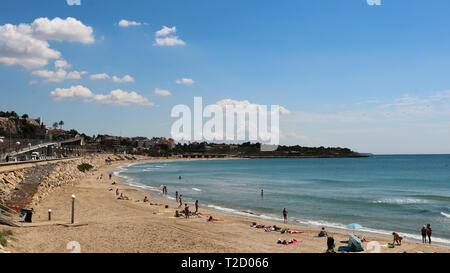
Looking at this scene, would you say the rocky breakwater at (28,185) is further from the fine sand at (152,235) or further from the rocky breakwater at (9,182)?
the fine sand at (152,235)

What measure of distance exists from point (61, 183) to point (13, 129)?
251ft

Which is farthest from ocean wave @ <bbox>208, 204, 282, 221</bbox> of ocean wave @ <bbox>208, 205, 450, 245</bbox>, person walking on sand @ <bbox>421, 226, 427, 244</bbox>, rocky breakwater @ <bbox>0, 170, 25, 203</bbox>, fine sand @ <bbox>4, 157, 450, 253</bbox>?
rocky breakwater @ <bbox>0, 170, 25, 203</bbox>

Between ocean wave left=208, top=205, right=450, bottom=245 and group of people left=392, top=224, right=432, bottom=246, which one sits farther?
ocean wave left=208, top=205, right=450, bottom=245

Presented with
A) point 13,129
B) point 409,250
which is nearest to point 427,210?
point 409,250

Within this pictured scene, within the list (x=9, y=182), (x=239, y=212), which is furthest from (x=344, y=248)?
(x=9, y=182)

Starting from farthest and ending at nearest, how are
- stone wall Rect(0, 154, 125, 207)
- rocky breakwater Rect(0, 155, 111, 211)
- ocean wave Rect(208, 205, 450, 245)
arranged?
stone wall Rect(0, 154, 125, 207), rocky breakwater Rect(0, 155, 111, 211), ocean wave Rect(208, 205, 450, 245)

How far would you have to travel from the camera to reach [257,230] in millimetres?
19266

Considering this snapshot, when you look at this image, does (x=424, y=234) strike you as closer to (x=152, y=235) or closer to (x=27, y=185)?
(x=152, y=235)

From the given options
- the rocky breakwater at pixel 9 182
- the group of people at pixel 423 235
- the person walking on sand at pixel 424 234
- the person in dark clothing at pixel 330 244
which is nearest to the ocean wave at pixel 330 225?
the person walking on sand at pixel 424 234

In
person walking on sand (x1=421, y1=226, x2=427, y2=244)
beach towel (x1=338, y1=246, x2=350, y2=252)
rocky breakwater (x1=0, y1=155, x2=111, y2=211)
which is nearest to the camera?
beach towel (x1=338, y1=246, x2=350, y2=252)

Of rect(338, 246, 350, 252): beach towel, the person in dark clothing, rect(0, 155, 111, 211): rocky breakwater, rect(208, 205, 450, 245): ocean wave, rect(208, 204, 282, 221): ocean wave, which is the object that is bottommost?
rect(208, 204, 282, 221): ocean wave

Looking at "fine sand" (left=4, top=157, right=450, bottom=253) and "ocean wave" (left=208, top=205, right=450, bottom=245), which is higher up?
"fine sand" (left=4, top=157, right=450, bottom=253)

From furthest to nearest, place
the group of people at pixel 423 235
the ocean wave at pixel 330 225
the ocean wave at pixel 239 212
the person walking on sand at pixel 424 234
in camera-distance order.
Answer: the ocean wave at pixel 239 212 → the ocean wave at pixel 330 225 → the person walking on sand at pixel 424 234 → the group of people at pixel 423 235

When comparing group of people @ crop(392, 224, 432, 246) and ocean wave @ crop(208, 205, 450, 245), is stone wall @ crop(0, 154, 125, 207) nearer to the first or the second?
ocean wave @ crop(208, 205, 450, 245)
